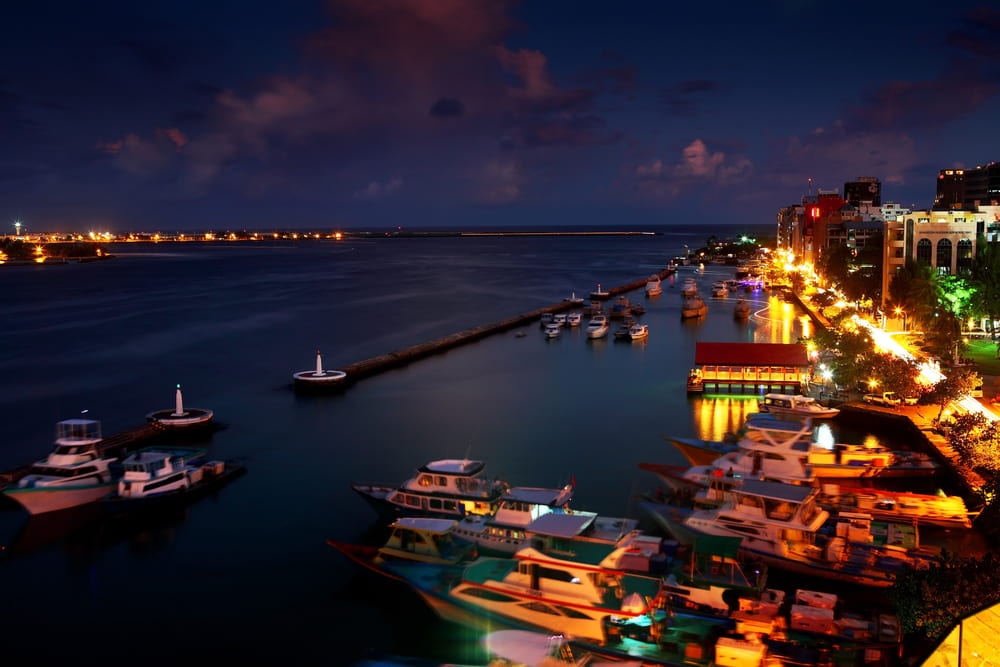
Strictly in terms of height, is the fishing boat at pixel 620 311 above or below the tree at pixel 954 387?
below

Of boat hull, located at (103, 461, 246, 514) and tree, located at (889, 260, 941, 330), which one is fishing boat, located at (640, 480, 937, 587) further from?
tree, located at (889, 260, 941, 330)

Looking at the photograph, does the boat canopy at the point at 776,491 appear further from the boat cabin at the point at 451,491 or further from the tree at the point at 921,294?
the tree at the point at 921,294

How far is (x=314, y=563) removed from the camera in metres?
15.3

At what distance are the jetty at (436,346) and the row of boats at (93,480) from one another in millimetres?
12967

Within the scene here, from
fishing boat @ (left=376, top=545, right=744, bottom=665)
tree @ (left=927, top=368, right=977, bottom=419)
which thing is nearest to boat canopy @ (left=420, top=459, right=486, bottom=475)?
fishing boat @ (left=376, top=545, right=744, bottom=665)

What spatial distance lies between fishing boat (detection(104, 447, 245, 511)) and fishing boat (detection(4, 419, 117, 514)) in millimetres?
403

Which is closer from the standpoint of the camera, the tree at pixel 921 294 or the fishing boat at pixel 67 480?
the fishing boat at pixel 67 480

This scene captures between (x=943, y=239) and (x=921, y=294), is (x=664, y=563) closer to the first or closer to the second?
(x=921, y=294)

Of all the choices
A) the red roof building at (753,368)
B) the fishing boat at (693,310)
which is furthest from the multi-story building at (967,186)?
the red roof building at (753,368)

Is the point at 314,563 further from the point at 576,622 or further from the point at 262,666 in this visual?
the point at 576,622

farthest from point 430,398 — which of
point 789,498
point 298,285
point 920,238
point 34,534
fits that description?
point 298,285

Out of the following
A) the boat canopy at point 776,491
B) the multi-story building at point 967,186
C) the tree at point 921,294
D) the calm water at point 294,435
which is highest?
the multi-story building at point 967,186

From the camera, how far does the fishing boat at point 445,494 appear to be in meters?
15.5

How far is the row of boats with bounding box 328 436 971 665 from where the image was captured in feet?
35.8
